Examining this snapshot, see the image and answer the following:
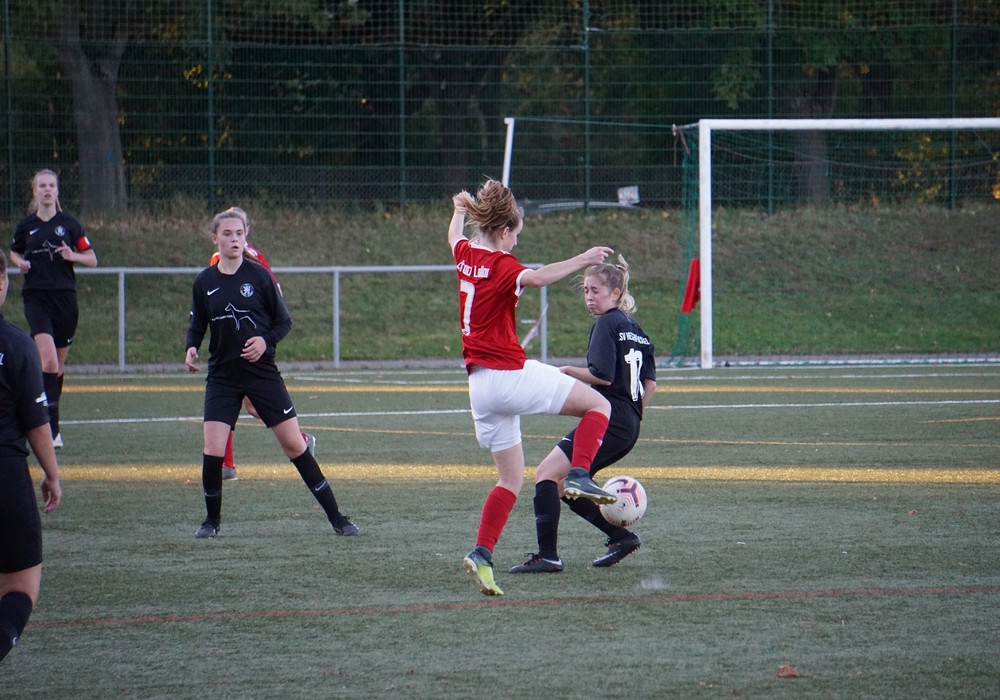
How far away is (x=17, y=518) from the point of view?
12.6 feet

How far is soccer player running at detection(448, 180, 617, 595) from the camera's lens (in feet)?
16.3

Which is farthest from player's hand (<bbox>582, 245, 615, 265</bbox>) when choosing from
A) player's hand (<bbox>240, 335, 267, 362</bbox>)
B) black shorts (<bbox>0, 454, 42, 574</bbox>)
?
player's hand (<bbox>240, 335, 267, 362</bbox>)

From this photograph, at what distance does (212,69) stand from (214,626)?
18768mm

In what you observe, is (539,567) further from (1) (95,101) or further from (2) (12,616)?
(1) (95,101)

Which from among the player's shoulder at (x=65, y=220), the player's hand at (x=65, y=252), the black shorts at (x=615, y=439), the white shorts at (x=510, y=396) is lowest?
the black shorts at (x=615, y=439)

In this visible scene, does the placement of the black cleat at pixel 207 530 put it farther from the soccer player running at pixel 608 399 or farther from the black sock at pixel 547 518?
the black sock at pixel 547 518

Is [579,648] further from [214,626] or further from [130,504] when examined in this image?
[130,504]

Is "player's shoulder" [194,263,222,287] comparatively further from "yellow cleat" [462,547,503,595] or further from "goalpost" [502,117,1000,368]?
"goalpost" [502,117,1000,368]

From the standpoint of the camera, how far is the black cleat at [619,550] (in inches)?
222

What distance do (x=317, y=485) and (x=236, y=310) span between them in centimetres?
110

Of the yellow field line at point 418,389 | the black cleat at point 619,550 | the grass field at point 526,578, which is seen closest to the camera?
the grass field at point 526,578

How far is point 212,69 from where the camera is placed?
859 inches

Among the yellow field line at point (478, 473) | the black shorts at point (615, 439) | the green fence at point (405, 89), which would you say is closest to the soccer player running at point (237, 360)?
the black shorts at point (615, 439)

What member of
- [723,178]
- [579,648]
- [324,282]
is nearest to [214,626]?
[579,648]
